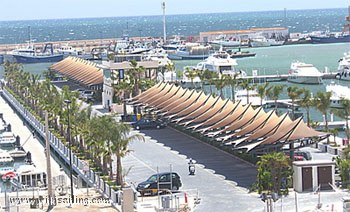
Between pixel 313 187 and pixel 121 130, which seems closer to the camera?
pixel 313 187

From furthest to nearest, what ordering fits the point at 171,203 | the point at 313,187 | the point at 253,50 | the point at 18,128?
the point at 253,50, the point at 18,128, the point at 313,187, the point at 171,203

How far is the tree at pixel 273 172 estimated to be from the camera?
39.2 metres

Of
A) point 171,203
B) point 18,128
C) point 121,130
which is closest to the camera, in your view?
point 171,203

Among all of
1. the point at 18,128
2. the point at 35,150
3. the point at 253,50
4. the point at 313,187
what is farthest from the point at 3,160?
the point at 253,50

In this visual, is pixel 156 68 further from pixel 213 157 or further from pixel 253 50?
pixel 253 50

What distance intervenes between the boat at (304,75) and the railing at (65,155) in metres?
38.6

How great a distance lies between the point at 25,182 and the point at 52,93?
19.1 m

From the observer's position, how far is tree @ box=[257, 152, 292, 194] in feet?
128

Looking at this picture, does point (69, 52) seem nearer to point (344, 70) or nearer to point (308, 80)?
point (308, 80)

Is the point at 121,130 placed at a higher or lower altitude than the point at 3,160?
higher

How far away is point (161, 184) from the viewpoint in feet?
136

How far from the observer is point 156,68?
83.0 meters

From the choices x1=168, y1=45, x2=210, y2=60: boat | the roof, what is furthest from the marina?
x1=168, y1=45, x2=210, y2=60: boat

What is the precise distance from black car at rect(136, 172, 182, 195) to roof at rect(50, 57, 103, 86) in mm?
46507
